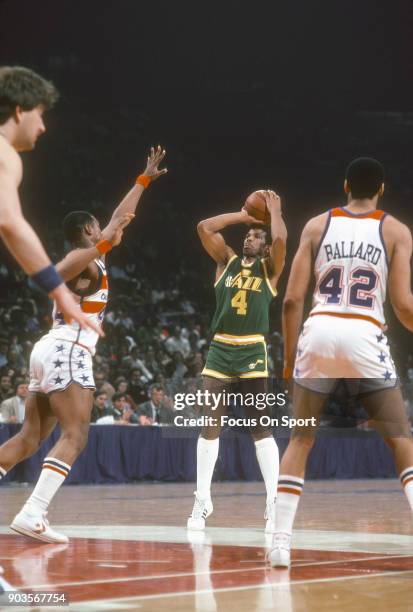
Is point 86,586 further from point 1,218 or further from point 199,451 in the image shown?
point 199,451

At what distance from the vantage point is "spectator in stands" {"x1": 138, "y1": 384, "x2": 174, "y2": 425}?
644 inches

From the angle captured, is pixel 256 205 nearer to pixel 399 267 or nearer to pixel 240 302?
pixel 240 302

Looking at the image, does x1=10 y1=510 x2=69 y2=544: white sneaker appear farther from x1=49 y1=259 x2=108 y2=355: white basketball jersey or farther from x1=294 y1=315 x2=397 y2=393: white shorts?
x1=294 y1=315 x2=397 y2=393: white shorts

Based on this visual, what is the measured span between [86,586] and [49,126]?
21.0 m

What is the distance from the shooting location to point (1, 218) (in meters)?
3.92

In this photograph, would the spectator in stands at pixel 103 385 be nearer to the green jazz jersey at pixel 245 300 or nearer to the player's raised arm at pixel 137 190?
the green jazz jersey at pixel 245 300

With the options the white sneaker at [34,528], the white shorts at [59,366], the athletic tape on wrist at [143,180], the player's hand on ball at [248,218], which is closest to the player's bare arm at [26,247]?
the white shorts at [59,366]

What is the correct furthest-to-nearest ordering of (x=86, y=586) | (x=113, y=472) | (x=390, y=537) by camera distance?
(x=113, y=472), (x=390, y=537), (x=86, y=586)

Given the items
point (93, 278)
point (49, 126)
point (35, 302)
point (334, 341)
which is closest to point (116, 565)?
point (334, 341)

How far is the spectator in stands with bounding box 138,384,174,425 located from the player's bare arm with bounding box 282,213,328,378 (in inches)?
428

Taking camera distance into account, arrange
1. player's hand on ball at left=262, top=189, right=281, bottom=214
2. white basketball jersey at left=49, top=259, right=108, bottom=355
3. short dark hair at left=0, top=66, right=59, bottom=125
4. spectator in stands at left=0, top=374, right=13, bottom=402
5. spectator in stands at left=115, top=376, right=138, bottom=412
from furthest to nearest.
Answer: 1. spectator in stands at left=115, top=376, right=138, bottom=412
2. spectator in stands at left=0, top=374, right=13, bottom=402
3. player's hand on ball at left=262, top=189, right=281, bottom=214
4. white basketball jersey at left=49, top=259, right=108, bottom=355
5. short dark hair at left=0, top=66, right=59, bottom=125

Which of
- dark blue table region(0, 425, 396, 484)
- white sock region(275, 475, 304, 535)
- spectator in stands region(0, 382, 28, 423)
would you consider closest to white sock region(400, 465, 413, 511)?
white sock region(275, 475, 304, 535)

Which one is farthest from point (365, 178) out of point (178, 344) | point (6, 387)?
point (178, 344)

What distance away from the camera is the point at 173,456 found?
16312 mm
